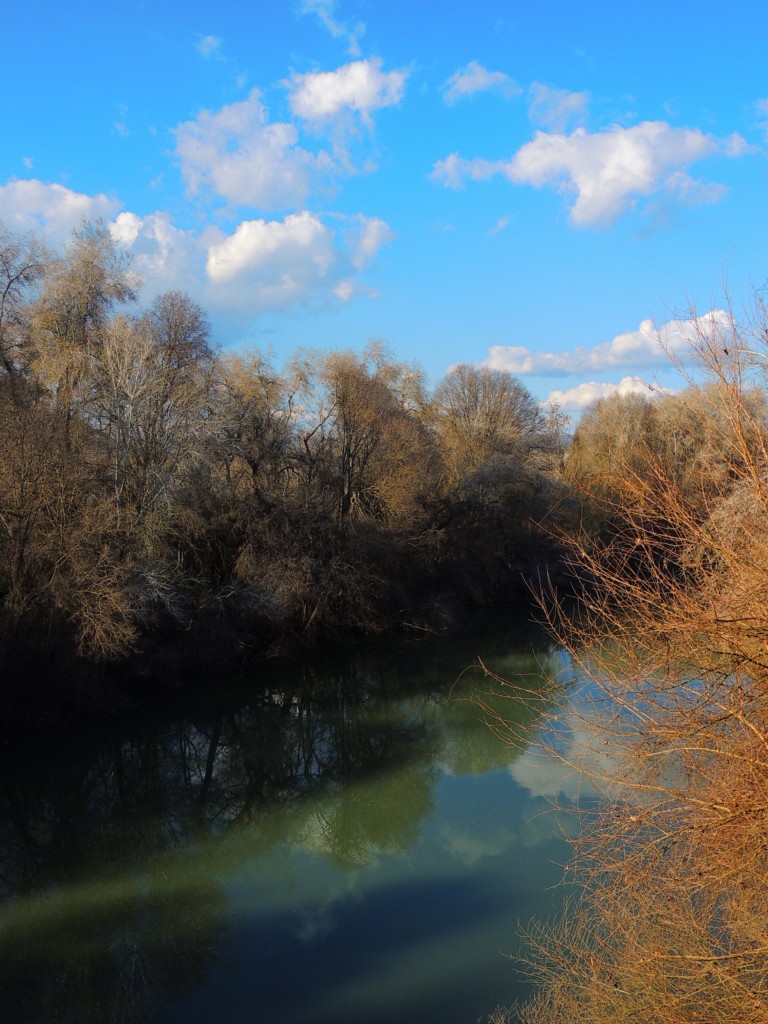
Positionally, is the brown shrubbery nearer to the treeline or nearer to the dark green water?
the dark green water

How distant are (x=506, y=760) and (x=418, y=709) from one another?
4.02 metres

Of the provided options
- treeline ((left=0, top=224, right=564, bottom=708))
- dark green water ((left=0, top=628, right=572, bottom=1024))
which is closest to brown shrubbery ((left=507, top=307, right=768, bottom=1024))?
dark green water ((left=0, top=628, right=572, bottom=1024))

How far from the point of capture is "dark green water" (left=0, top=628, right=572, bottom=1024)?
756 centimetres

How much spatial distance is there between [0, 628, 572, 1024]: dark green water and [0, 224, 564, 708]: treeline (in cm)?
251

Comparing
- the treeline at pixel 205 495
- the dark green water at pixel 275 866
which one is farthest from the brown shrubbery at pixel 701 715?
the treeline at pixel 205 495

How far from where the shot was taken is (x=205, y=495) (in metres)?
20.1

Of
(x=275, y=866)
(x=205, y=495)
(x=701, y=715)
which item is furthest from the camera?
(x=205, y=495)

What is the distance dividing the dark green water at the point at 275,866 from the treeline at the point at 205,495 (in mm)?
2508

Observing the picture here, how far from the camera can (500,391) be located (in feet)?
115

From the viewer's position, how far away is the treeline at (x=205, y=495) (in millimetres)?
15117

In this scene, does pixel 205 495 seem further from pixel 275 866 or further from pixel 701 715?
pixel 701 715

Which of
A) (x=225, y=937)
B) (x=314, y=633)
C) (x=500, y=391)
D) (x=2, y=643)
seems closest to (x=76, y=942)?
(x=225, y=937)

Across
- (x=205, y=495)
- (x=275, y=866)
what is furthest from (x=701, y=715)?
(x=205, y=495)

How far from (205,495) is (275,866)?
11269 millimetres
